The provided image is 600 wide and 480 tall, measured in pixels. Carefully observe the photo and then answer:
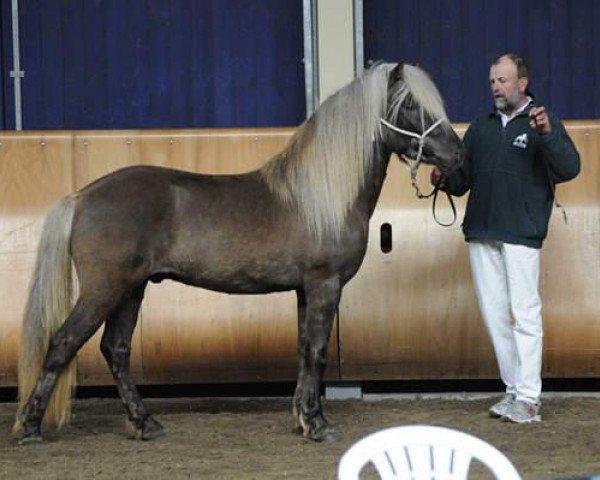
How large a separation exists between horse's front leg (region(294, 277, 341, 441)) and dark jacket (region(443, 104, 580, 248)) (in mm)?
878

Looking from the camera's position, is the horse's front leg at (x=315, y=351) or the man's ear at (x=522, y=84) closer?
the horse's front leg at (x=315, y=351)

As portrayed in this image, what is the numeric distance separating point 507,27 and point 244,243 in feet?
11.9

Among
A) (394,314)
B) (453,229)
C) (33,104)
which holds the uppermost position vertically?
(33,104)

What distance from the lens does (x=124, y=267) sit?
5902 millimetres

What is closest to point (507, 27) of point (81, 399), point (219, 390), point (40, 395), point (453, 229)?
point (453, 229)

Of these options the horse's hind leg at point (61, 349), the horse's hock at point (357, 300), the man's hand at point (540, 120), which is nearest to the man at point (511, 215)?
the man's hand at point (540, 120)

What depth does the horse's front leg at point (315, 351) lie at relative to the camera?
6.07 m

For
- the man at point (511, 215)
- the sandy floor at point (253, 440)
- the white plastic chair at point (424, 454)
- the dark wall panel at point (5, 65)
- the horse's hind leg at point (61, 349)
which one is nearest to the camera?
the white plastic chair at point (424, 454)

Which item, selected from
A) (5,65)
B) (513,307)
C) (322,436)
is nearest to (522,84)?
(513,307)

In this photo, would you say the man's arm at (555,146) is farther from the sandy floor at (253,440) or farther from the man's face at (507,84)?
the sandy floor at (253,440)

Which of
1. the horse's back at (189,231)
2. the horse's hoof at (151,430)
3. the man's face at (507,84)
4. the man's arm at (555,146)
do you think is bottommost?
the horse's hoof at (151,430)

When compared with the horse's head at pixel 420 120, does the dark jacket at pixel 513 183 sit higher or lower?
lower

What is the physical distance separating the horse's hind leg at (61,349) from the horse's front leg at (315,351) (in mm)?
954

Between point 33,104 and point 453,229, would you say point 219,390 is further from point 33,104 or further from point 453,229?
point 33,104
